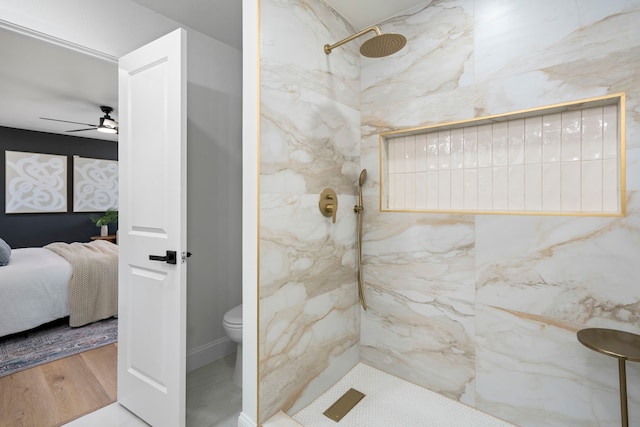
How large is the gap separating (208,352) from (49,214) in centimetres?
516

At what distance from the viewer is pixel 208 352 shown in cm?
229

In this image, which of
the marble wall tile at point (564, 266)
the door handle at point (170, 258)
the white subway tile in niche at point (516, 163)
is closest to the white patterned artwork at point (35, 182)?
the door handle at point (170, 258)

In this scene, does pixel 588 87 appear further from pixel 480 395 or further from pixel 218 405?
pixel 218 405

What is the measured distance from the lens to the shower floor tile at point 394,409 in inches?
61.3

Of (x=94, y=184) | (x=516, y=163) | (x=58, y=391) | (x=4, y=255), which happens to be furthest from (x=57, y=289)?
(x=516, y=163)

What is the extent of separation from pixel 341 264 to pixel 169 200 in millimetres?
1097

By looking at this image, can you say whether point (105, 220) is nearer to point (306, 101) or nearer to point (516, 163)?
point (306, 101)

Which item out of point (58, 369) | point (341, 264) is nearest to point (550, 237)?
point (341, 264)

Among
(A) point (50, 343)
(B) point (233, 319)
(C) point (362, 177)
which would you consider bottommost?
(A) point (50, 343)

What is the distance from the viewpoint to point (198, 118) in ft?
7.24

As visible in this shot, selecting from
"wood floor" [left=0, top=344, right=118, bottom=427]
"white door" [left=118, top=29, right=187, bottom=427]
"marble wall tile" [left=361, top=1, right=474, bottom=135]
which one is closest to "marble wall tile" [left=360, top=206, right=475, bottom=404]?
"marble wall tile" [left=361, top=1, right=474, bottom=135]

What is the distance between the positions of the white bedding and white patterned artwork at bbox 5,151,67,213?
2736 millimetres

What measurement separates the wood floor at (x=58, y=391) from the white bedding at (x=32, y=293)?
2.54 feet

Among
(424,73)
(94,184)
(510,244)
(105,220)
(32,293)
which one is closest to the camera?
(510,244)
